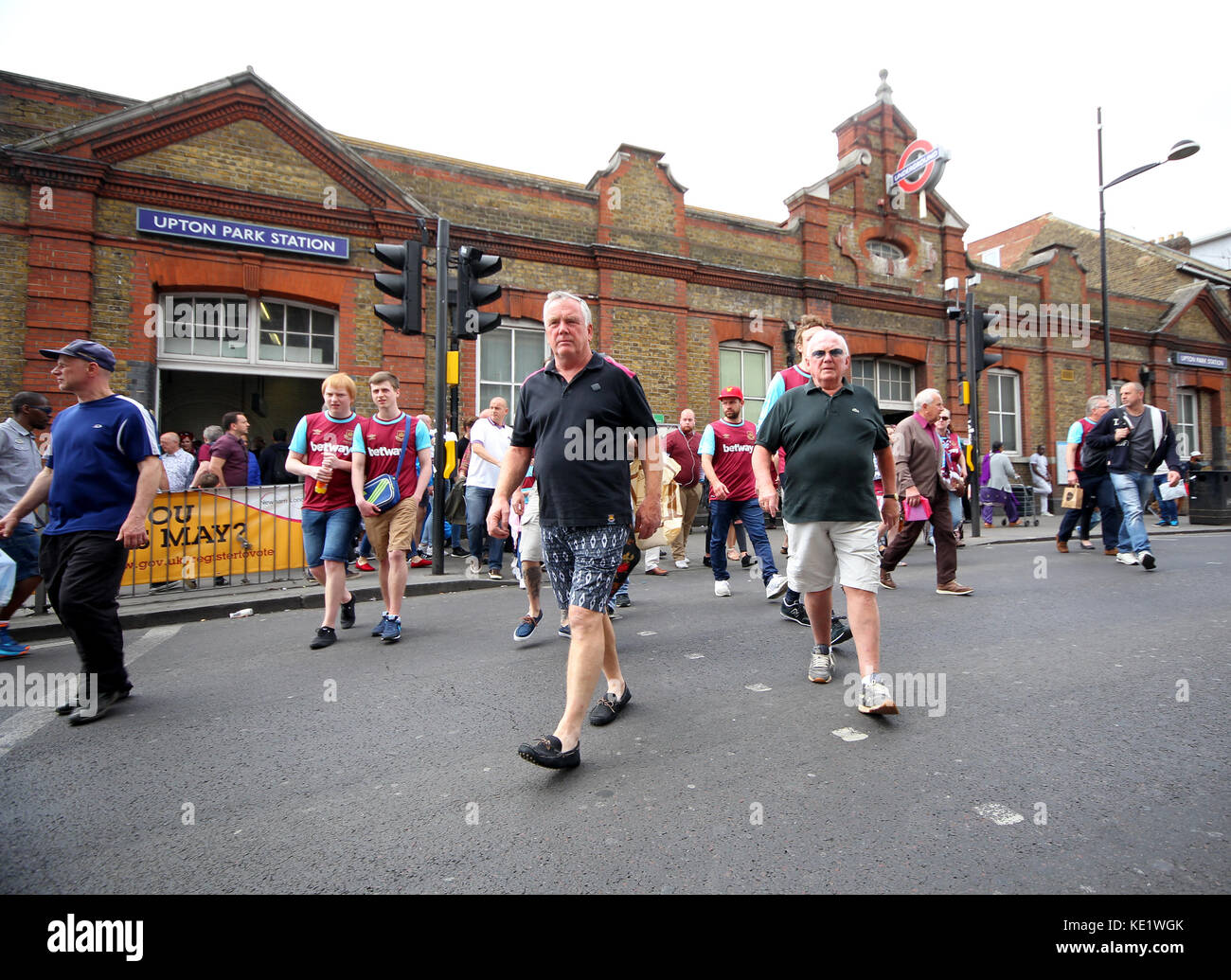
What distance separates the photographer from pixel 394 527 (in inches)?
204

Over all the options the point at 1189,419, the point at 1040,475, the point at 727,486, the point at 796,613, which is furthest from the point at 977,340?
the point at 1189,419

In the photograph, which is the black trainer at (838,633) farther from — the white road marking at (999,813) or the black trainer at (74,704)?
the black trainer at (74,704)

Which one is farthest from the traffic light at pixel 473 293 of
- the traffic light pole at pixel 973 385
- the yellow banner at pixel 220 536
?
the traffic light pole at pixel 973 385

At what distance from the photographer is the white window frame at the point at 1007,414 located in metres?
18.9

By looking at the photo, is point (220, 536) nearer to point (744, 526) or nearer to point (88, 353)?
point (88, 353)

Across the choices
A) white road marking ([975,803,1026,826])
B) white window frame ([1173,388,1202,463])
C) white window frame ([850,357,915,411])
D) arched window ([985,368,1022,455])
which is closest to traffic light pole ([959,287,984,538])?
white window frame ([850,357,915,411])

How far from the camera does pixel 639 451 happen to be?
338 centimetres

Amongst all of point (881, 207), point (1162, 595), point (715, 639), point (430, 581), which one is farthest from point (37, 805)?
point (881, 207)

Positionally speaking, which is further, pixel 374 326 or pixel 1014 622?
pixel 374 326

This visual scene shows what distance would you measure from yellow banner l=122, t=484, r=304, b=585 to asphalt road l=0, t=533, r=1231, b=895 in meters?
2.66

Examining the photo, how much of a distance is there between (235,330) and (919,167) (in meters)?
15.8

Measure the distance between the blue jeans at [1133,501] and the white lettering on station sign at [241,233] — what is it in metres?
12.0
